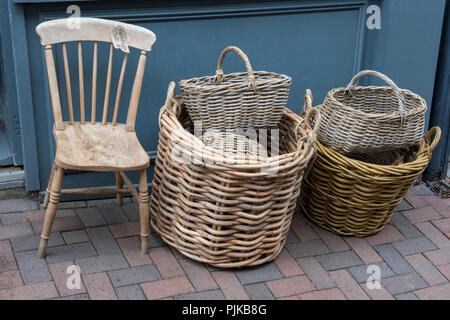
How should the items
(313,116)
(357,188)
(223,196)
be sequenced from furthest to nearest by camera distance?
1. (313,116)
2. (357,188)
3. (223,196)

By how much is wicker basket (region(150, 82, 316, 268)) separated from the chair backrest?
10.2 inches

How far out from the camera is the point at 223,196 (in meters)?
2.79

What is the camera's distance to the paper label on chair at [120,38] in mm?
3092

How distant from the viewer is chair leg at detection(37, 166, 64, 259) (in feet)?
9.35

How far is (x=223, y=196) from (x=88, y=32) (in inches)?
43.9

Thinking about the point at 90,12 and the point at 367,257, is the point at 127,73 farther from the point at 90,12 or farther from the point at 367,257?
the point at 367,257

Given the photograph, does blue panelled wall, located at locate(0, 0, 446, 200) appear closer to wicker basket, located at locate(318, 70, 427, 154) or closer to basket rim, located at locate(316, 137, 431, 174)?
wicker basket, located at locate(318, 70, 427, 154)

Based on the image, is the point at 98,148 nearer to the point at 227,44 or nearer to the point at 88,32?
the point at 88,32

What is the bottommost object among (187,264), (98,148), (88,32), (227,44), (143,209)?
(187,264)

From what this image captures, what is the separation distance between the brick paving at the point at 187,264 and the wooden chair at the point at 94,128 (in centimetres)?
16

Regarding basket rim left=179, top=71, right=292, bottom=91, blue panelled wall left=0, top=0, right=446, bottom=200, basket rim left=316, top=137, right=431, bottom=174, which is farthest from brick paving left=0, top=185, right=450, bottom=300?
basket rim left=179, top=71, right=292, bottom=91

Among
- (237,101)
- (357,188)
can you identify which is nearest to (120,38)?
(237,101)

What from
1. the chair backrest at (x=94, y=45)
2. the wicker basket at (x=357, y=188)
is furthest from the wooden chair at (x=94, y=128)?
the wicker basket at (x=357, y=188)

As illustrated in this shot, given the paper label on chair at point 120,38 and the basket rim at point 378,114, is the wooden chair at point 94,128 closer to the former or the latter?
the paper label on chair at point 120,38
